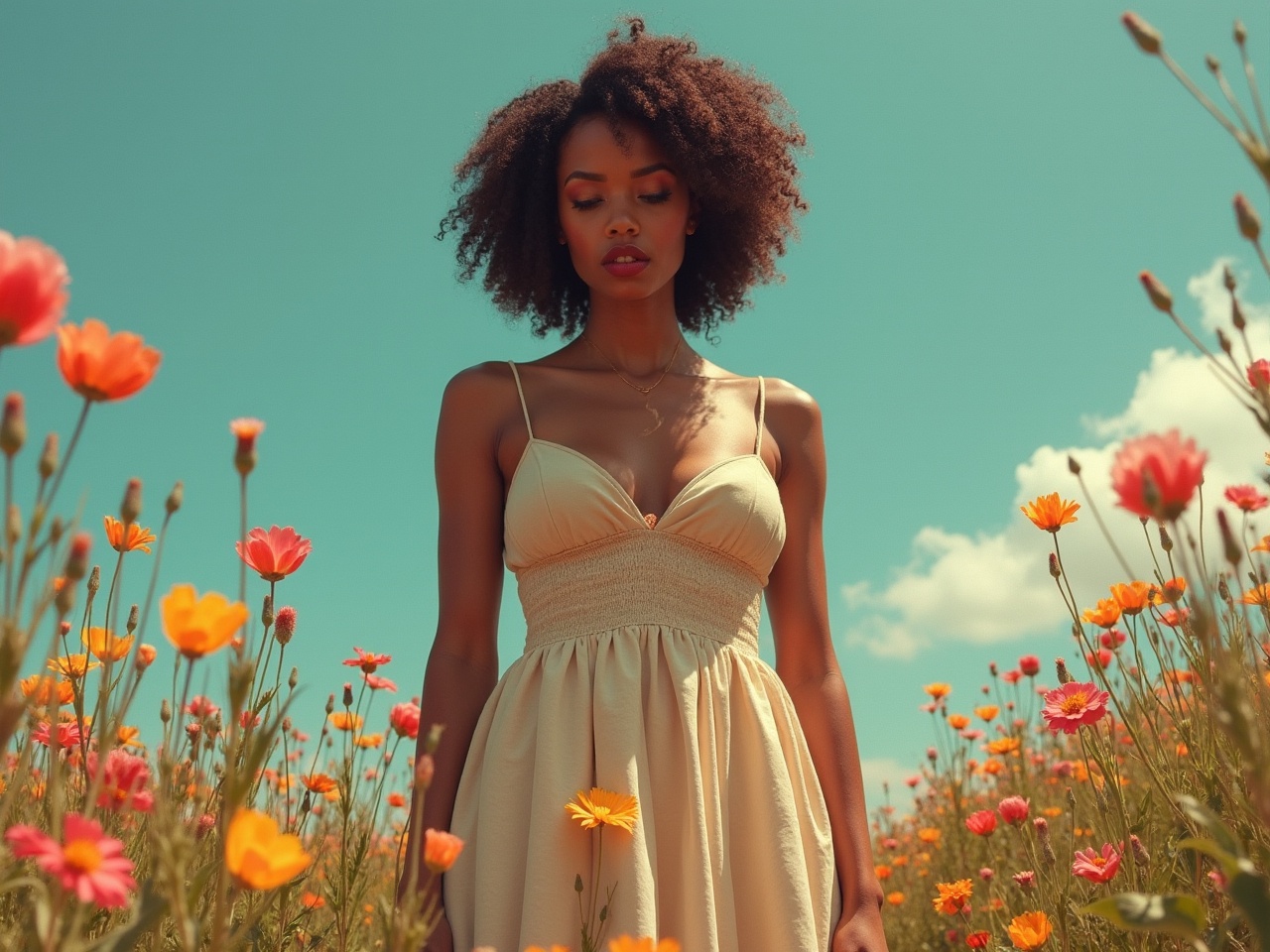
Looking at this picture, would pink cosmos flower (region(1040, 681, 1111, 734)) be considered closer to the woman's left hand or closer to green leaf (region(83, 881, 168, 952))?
the woman's left hand

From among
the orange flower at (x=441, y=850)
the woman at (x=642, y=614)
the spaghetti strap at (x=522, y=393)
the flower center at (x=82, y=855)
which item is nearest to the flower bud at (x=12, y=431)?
the flower center at (x=82, y=855)

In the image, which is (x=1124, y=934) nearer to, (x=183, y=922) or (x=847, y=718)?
(x=847, y=718)

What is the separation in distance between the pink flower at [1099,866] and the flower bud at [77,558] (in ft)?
4.94

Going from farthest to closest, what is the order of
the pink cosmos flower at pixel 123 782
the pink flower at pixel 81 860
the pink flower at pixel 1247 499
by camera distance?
the pink flower at pixel 1247 499
the pink cosmos flower at pixel 123 782
the pink flower at pixel 81 860

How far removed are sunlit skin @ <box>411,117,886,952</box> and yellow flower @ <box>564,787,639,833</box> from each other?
1.12 ft

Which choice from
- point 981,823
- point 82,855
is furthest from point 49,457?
point 981,823

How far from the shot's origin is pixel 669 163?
2.37m

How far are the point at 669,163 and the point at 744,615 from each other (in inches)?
40.1

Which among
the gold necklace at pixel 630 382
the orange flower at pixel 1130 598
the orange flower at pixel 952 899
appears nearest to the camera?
the orange flower at pixel 1130 598

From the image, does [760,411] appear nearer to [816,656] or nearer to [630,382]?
[630,382]

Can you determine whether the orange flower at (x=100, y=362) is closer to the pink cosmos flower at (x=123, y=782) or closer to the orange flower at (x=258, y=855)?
the orange flower at (x=258, y=855)

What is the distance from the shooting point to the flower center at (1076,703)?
1907 millimetres

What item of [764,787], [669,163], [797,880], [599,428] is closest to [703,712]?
[764,787]

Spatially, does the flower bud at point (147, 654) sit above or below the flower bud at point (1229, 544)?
above
